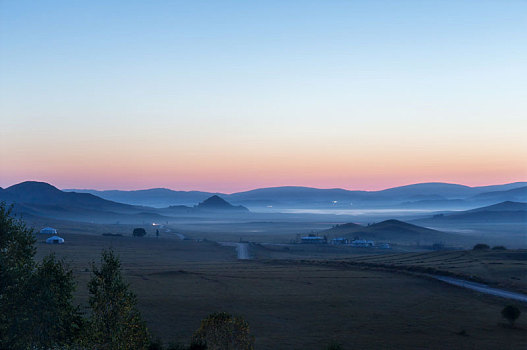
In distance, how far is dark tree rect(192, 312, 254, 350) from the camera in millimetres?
18859

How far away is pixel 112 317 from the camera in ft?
52.6

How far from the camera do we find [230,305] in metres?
41.7

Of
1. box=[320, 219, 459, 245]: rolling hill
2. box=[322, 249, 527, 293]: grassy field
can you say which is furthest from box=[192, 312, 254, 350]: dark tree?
box=[320, 219, 459, 245]: rolling hill

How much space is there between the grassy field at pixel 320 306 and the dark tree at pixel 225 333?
Result: 10.4 m

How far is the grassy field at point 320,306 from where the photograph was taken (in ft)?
102

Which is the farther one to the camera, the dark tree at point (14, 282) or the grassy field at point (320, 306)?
the grassy field at point (320, 306)

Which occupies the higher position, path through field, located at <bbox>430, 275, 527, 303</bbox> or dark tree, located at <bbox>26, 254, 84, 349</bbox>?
dark tree, located at <bbox>26, 254, 84, 349</bbox>

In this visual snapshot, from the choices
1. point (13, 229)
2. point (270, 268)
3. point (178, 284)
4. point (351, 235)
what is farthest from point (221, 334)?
point (351, 235)

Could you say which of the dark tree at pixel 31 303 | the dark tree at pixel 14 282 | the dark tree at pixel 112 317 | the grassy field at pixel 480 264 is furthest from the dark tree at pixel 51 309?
the grassy field at pixel 480 264

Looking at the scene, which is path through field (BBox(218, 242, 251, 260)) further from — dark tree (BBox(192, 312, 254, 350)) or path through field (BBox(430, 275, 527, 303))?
dark tree (BBox(192, 312, 254, 350))

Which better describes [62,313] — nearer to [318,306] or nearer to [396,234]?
[318,306]

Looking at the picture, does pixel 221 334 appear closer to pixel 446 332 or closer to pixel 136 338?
pixel 136 338

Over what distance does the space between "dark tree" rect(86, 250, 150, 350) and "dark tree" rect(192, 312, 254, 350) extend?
289 cm

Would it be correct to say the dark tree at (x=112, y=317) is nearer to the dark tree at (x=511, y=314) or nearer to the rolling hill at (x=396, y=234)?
the dark tree at (x=511, y=314)
